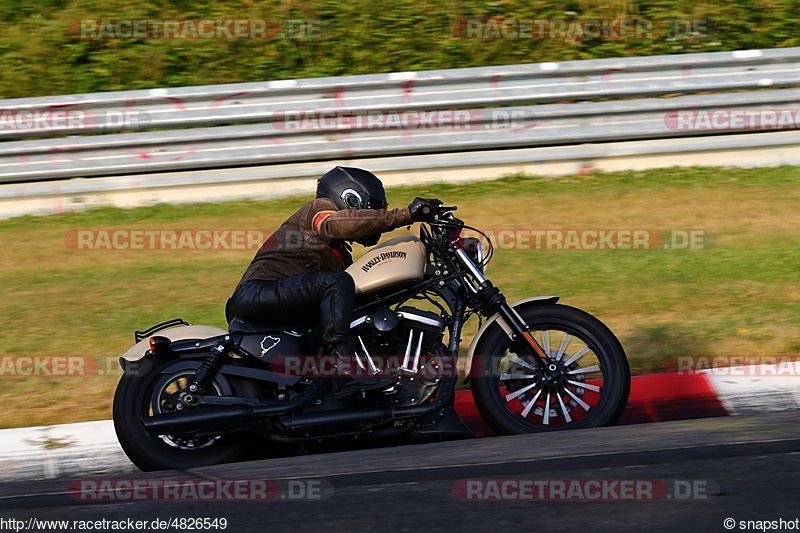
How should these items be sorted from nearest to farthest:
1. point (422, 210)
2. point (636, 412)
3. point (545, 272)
→ 1. point (422, 210)
2. point (636, 412)
3. point (545, 272)

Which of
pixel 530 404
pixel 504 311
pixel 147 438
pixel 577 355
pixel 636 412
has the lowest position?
pixel 636 412

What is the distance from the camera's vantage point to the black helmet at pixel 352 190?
5082mm

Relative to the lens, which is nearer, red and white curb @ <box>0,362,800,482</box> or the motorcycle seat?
the motorcycle seat

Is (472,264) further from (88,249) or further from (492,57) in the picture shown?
(492,57)

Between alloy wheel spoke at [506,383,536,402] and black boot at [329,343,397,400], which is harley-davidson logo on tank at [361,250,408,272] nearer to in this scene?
black boot at [329,343,397,400]

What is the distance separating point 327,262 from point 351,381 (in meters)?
0.64

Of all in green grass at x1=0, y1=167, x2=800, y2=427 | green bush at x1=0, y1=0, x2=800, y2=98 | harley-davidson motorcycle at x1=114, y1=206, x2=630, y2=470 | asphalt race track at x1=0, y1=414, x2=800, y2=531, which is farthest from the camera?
green bush at x1=0, y1=0, x2=800, y2=98

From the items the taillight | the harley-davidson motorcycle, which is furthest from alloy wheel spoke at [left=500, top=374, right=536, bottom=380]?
the taillight

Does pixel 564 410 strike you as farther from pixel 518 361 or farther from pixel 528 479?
pixel 528 479

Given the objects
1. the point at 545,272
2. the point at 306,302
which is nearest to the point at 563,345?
the point at 306,302

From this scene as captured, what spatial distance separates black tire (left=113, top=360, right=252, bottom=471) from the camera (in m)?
5.01

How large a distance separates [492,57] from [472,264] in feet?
20.7

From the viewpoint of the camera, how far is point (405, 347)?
16.5 ft

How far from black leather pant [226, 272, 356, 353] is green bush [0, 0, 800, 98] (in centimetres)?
615
